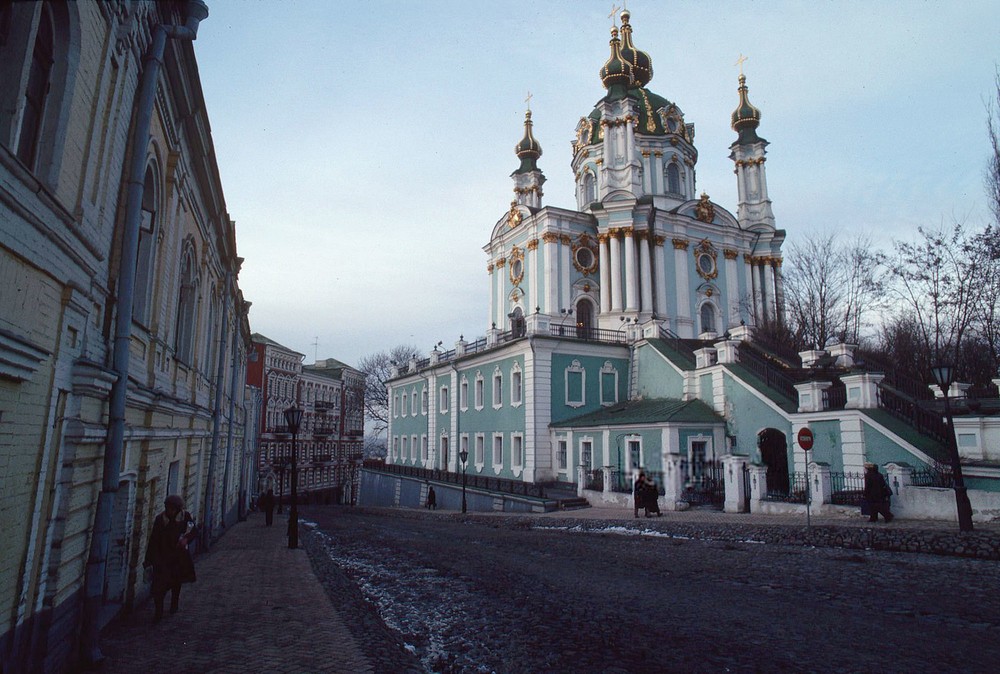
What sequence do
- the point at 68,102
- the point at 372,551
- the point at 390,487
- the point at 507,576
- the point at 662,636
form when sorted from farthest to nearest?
the point at 390,487 → the point at 372,551 → the point at 507,576 → the point at 662,636 → the point at 68,102

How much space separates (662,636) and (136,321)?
6699 millimetres

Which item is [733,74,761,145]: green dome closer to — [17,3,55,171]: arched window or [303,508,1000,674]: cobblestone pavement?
[303,508,1000,674]: cobblestone pavement

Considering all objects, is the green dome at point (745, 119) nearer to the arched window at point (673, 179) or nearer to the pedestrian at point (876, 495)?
the arched window at point (673, 179)

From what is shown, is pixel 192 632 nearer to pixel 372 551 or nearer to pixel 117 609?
pixel 117 609

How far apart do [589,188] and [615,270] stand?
877 centimetres

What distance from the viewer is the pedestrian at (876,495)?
13.2m

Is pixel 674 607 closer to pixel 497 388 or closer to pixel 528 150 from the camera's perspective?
pixel 497 388

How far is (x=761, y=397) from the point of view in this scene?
1952 cm

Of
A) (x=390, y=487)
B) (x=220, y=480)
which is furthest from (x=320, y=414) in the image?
(x=220, y=480)

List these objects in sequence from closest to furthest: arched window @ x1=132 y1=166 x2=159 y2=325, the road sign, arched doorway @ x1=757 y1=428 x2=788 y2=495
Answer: arched window @ x1=132 y1=166 x2=159 y2=325 → the road sign → arched doorway @ x1=757 y1=428 x2=788 y2=495

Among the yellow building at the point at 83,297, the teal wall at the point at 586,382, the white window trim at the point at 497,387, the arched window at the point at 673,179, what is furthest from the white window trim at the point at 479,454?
the yellow building at the point at 83,297

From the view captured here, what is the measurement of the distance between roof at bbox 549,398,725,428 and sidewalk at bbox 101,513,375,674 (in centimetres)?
1425

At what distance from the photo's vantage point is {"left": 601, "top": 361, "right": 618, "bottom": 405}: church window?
29.1 meters

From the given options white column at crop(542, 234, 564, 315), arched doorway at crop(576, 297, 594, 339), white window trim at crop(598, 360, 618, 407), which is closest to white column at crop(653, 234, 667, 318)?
arched doorway at crop(576, 297, 594, 339)
